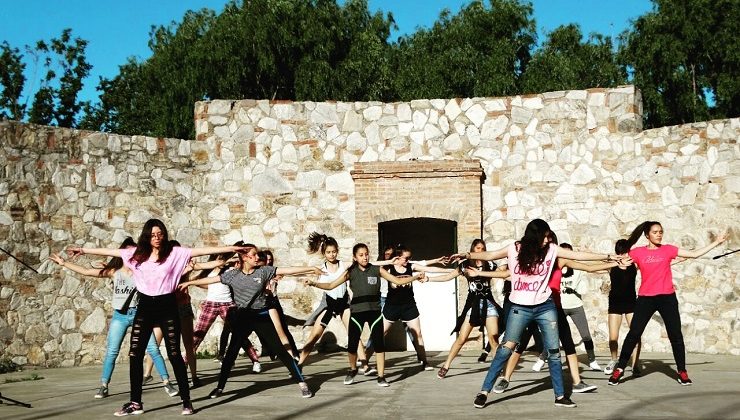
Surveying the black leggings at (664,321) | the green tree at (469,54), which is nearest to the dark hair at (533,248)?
the black leggings at (664,321)

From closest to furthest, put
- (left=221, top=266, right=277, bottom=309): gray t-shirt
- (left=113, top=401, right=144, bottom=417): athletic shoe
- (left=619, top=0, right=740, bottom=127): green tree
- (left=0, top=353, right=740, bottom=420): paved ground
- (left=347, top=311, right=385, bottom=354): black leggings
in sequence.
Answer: (left=0, top=353, right=740, bottom=420): paved ground, (left=113, top=401, right=144, bottom=417): athletic shoe, (left=221, top=266, right=277, bottom=309): gray t-shirt, (left=347, top=311, right=385, bottom=354): black leggings, (left=619, top=0, right=740, bottom=127): green tree

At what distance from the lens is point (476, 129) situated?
1487cm

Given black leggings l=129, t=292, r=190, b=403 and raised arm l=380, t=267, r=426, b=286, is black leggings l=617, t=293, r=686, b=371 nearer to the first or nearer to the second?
raised arm l=380, t=267, r=426, b=286

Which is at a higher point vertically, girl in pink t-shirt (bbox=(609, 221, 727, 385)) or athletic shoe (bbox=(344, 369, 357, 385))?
girl in pink t-shirt (bbox=(609, 221, 727, 385))

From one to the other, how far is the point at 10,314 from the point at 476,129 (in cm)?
775

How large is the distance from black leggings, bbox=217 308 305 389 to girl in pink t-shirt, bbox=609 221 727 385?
3.53m

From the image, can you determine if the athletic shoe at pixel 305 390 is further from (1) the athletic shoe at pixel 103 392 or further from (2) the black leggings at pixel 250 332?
(1) the athletic shoe at pixel 103 392

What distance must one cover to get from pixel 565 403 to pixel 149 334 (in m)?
3.79

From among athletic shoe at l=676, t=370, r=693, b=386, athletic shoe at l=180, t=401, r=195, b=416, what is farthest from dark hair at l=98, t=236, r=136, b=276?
athletic shoe at l=676, t=370, r=693, b=386

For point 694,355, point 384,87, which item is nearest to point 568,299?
point 694,355

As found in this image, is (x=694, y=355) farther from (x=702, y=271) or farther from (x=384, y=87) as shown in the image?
(x=384, y=87)

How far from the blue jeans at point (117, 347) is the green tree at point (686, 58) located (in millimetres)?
23433

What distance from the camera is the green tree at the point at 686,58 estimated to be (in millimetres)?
28297

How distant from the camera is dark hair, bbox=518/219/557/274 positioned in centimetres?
818
